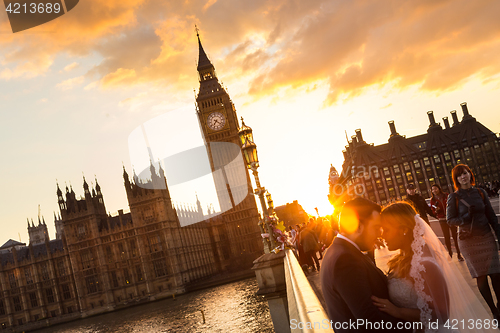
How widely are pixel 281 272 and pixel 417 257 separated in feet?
27.7

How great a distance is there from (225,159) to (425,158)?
5098 cm

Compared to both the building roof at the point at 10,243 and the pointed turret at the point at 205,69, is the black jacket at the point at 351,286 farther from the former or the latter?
the building roof at the point at 10,243

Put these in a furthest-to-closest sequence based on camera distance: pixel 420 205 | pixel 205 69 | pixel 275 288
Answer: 1. pixel 205 69
2. pixel 275 288
3. pixel 420 205

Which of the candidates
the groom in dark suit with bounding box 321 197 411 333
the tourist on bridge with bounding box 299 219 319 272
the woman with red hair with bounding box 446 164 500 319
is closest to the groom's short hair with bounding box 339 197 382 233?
the groom in dark suit with bounding box 321 197 411 333

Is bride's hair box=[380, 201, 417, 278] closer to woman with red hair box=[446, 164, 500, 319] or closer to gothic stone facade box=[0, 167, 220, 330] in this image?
woman with red hair box=[446, 164, 500, 319]

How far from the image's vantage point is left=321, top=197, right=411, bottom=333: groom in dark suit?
301 cm

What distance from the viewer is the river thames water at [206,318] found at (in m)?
32.1

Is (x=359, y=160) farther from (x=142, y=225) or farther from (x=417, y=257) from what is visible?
(x=417, y=257)

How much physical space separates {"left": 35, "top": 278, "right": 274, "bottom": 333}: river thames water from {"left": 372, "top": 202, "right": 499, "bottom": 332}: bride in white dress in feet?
83.5

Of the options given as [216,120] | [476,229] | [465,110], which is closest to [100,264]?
[216,120]

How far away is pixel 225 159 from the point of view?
301 feet

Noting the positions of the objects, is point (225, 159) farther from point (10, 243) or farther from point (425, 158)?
point (425, 158)

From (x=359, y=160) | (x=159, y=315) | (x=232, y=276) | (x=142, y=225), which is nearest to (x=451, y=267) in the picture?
(x=159, y=315)

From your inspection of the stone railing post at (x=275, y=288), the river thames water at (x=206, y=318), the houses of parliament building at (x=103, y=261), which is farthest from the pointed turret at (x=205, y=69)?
the stone railing post at (x=275, y=288)
